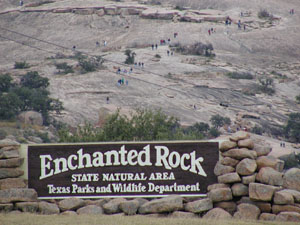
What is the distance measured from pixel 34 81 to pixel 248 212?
3023 inches

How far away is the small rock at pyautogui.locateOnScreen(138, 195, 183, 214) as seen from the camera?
17.4m

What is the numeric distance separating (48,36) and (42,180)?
367 feet

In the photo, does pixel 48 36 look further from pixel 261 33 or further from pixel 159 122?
pixel 159 122

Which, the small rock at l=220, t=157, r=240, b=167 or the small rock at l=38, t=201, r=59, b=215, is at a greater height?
the small rock at l=220, t=157, r=240, b=167

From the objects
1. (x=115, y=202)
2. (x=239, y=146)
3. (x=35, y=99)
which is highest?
(x=239, y=146)

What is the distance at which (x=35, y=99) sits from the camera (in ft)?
261

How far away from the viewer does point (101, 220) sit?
51.9ft

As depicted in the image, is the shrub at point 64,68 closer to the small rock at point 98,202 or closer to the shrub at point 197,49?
the shrub at point 197,49

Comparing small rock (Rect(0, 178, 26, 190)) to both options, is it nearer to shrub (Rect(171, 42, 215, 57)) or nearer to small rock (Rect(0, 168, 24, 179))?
small rock (Rect(0, 168, 24, 179))

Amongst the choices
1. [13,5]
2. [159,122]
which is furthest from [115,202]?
[13,5]

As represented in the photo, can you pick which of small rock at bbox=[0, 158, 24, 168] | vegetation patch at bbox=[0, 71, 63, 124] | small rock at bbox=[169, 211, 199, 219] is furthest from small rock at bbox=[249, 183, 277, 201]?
vegetation patch at bbox=[0, 71, 63, 124]

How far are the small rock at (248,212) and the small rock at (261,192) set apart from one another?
291mm

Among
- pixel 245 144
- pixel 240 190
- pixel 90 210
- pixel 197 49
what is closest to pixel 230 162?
pixel 245 144

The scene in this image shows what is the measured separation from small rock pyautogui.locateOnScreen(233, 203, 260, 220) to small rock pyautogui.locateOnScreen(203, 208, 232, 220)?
27 cm
